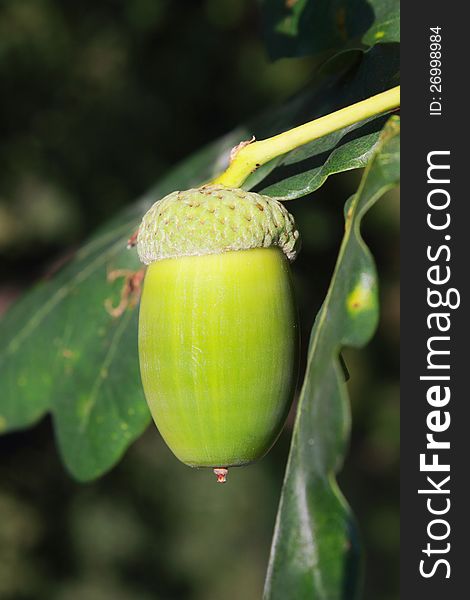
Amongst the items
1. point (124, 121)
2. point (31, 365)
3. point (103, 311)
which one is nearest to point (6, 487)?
point (124, 121)

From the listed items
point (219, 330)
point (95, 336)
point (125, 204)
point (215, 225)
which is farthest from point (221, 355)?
point (125, 204)

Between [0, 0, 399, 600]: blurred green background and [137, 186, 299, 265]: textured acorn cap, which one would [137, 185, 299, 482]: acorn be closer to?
[137, 186, 299, 265]: textured acorn cap

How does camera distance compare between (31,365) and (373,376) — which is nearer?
(31,365)

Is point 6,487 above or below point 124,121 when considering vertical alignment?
below

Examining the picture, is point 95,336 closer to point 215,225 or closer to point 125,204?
point 215,225

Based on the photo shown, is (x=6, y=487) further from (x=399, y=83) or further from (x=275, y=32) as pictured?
(x=399, y=83)

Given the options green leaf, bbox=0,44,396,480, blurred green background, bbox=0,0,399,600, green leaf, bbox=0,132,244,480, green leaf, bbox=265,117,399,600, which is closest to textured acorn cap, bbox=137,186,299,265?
green leaf, bbox=265,117,399,600

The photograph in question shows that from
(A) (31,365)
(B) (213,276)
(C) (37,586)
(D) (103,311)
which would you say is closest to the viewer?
(B) (213,276)
